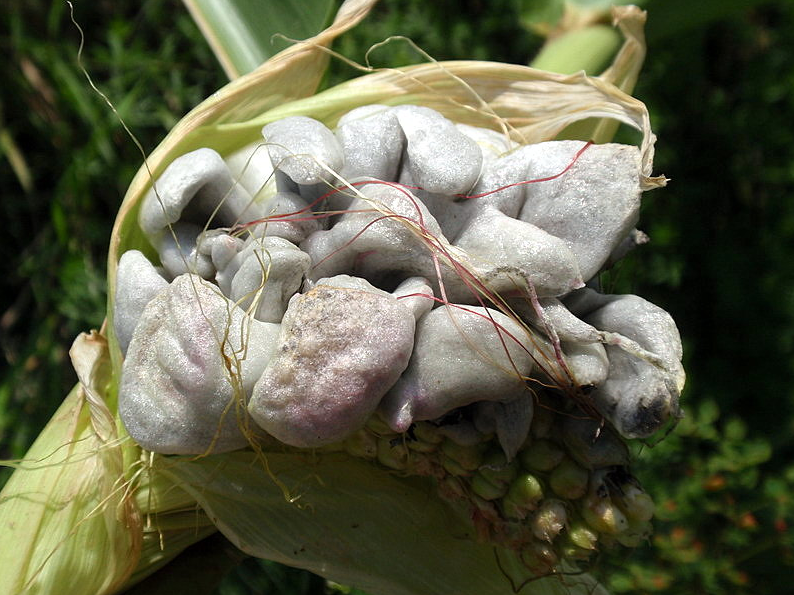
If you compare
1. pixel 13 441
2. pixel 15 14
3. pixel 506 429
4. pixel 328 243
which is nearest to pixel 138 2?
pixel 15 14

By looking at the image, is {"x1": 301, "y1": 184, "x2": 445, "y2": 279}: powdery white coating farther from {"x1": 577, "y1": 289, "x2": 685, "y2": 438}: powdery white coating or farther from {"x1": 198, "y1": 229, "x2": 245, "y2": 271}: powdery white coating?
{"x1": 577, "y1": 289, "x2": 685, "y2": 438}: powdery white coating

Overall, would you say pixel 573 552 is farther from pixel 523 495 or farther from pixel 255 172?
pixel 255 172

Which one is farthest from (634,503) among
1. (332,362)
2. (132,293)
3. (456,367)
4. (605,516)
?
(132,293)

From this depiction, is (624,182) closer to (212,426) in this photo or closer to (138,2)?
(212,426)

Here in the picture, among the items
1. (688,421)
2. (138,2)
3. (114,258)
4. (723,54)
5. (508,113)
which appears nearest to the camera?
(114,258)

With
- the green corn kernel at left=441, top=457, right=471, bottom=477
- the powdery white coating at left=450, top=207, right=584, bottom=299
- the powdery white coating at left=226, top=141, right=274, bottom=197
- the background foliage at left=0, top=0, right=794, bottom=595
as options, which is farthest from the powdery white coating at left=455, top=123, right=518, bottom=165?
the background foliage at left=0, top=0, right=794, bottom=595

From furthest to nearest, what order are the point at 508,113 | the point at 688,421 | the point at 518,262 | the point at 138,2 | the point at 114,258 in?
the point at 138,2
the point at 688,421
the point at 508,113
the point at 114,258
the point at 518,262
